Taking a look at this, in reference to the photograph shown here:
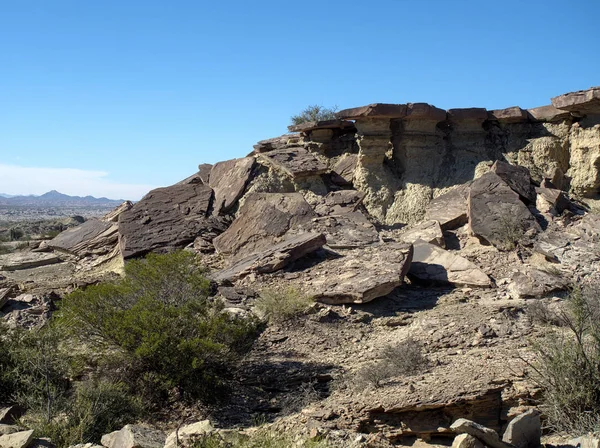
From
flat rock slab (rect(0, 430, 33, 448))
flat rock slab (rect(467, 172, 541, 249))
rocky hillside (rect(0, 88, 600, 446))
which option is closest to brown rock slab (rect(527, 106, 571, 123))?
rocky hillside (rect(0, 88, 600, 446))

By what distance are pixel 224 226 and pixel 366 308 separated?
4.39 metres

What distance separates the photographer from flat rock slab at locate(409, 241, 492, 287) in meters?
9.39

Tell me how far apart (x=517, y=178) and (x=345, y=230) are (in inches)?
146

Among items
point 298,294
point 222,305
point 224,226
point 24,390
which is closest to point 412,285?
point 298,294

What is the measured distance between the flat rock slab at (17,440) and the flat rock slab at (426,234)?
A: 286 inches

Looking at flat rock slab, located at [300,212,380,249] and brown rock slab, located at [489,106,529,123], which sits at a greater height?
brown rock slab, located at [489,106,529,123]

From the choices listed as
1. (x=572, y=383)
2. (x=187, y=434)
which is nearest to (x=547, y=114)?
(x=572, y=383)

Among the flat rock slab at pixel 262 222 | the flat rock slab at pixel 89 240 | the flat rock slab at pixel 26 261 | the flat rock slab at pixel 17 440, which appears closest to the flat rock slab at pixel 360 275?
the flat rock slab at pixel 262 222

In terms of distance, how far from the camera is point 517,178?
11.6m

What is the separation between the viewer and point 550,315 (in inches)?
305

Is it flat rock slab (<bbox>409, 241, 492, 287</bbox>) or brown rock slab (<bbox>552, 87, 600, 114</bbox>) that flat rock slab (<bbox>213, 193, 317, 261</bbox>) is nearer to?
flat rock slab (<bbox>409, 241, 492, 287</bbox>)

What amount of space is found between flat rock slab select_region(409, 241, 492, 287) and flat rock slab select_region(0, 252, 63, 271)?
771 centimetres

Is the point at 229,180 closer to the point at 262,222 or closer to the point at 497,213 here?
the point at 262,222

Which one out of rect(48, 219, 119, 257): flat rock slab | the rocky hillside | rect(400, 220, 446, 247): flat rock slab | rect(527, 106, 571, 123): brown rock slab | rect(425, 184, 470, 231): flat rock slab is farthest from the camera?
rect(48, 219, 119, 257): flat rock slab
